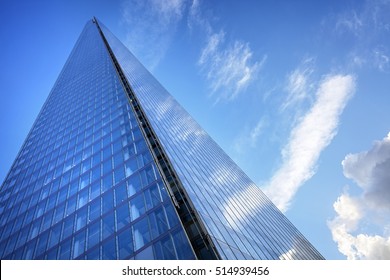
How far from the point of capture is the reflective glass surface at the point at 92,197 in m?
18.0

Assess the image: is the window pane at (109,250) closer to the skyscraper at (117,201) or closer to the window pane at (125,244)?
the skyscraper at (117,201)

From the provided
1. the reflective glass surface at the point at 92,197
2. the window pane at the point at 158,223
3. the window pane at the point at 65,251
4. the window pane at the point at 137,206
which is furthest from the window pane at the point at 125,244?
the window pane at the point at 65,251

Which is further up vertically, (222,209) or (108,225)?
(222,209)

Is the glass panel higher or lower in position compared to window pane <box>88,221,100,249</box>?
lower

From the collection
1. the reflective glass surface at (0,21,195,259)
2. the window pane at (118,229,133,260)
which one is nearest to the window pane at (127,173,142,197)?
the reflective glass surface at (0,21,195,259)

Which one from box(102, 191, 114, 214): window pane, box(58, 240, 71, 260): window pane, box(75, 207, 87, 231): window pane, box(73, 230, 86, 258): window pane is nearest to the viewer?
box(73, 230, 86, 258): window pane

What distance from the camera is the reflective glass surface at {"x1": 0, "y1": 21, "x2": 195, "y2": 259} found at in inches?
709

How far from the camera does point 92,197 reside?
86.2ft

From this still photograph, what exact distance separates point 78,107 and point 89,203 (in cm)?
3997

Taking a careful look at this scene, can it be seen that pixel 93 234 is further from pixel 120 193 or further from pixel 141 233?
pixel 141 233

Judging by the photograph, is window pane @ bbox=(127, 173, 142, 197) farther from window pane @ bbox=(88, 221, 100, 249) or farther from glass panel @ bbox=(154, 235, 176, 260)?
glass panel @ bbox=(154, 235, 176, 260)

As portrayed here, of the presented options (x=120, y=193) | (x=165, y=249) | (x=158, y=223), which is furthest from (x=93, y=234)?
(x=165, y=249)
